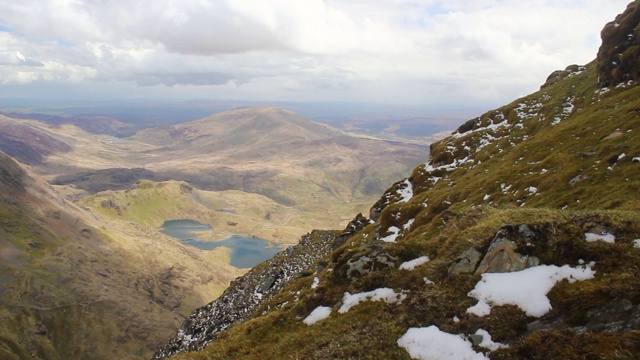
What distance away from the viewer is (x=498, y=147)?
8062 cm

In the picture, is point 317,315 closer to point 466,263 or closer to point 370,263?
point 370,263

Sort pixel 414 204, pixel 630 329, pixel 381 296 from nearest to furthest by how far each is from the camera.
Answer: pixel 630 329 → pixel 381 296 → pixel 414 204

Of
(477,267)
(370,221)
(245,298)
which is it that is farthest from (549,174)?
(245,298)

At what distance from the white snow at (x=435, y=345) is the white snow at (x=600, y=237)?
29.0 feet

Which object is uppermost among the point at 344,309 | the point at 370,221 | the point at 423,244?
the point at 423,244

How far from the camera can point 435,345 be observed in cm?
1770

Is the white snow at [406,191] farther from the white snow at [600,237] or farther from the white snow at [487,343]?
the white snow at [487,343]

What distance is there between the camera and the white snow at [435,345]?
1680cm

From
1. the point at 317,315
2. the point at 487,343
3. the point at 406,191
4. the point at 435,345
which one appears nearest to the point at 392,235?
the point at 406,191

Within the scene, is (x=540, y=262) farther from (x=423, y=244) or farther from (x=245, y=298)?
(x=245, y=298)

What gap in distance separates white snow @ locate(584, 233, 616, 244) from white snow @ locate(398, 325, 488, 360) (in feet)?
29.0

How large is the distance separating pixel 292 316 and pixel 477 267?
12846mm

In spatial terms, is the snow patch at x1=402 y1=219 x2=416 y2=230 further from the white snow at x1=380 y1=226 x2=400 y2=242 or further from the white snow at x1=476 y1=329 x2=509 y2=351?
the white snow at x1=476 y1=329 x2=509 y2=351

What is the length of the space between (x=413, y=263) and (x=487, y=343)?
29.5ft
